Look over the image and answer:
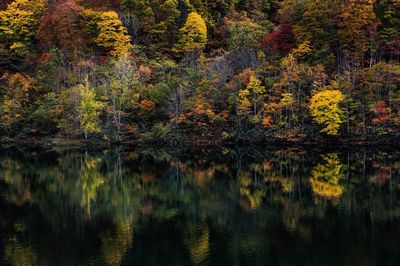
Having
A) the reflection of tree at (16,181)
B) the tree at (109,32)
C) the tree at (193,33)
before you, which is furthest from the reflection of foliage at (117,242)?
the tree at (193,33)

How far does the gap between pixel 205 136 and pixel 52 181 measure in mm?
26412

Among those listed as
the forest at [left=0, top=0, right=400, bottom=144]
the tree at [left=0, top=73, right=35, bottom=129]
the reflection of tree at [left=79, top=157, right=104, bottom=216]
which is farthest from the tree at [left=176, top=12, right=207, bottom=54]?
the reflection of tree at [left=79, top=157, right=104, bottom=216]

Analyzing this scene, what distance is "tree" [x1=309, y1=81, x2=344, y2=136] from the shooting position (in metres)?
51.9

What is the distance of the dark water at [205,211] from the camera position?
61.7 ft

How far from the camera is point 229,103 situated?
59219 millimetres

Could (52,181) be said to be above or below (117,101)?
below

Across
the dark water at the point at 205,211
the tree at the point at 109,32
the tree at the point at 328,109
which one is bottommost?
Result: the dark water at the point at 205,211

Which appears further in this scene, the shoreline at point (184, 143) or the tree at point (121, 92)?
the tree at point (121, 92)

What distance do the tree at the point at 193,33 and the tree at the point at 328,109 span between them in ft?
95.4

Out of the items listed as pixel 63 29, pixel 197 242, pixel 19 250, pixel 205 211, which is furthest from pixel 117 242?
pixel 63 29

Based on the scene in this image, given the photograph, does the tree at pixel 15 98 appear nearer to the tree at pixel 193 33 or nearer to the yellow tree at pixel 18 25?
the yellow tree at pixel 18 25

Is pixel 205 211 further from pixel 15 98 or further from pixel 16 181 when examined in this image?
pixel 15 98

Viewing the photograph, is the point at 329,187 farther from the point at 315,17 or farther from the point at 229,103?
the point at 315,17

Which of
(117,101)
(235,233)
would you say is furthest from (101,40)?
(235,233)
